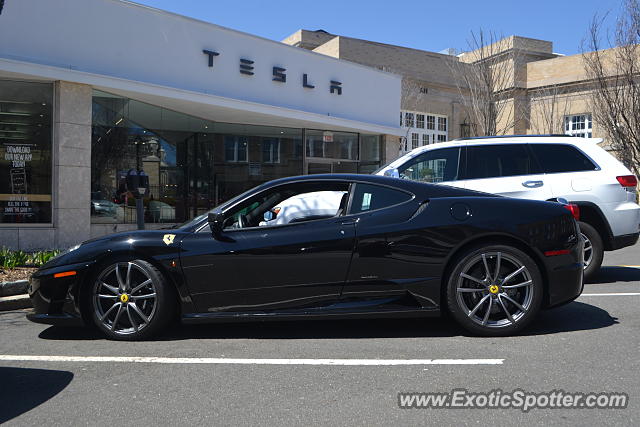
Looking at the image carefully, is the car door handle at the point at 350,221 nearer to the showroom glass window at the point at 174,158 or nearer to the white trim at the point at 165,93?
the white trim at the point at 165,93

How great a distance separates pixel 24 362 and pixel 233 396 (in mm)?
1873

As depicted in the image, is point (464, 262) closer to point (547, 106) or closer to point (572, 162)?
point (572, 162)

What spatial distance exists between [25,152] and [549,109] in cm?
2352

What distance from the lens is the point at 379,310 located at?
4.60 metres

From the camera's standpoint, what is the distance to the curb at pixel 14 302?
6.42m

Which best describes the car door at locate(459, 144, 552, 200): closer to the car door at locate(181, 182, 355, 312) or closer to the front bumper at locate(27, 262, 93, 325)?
the car door at locate(181, 182, 355, 312)

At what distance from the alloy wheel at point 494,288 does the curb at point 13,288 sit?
16.8 feet

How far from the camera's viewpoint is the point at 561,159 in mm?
7441

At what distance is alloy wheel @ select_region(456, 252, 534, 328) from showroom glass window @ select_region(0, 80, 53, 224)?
8970 millimetres

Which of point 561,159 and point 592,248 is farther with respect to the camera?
point 561,159

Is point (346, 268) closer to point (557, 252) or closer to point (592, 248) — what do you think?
point (557, 252)

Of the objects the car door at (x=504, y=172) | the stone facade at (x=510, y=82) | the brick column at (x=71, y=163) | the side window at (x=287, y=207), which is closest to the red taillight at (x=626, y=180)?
the car door at (x=504, y=172)

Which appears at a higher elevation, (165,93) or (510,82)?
(510,82)

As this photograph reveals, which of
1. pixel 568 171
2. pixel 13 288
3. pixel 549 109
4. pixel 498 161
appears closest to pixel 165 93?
pixel 13 288
